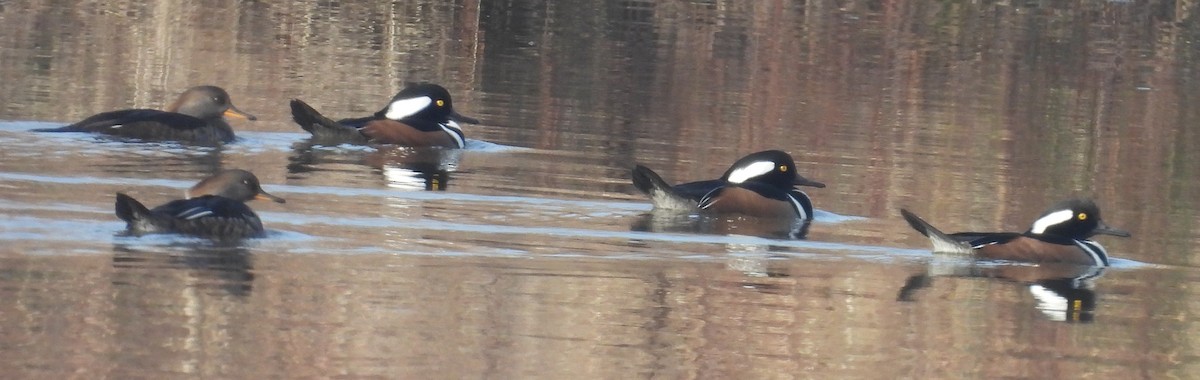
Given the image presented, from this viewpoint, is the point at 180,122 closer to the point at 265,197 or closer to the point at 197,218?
the point at 265,197

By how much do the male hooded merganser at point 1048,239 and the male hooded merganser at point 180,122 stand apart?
585 cm

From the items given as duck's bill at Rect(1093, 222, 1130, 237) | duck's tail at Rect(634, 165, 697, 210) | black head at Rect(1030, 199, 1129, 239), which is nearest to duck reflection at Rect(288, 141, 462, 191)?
duck's tail at Rect(634, 165, 697, 210)

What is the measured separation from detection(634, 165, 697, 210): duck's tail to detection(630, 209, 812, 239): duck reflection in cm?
5

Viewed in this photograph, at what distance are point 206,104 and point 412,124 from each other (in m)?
1.64

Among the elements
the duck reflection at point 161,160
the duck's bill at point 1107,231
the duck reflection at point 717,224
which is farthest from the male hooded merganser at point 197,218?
the duck's bill at point 1107,231

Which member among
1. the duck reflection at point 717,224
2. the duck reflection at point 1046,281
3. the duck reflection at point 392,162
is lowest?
the duck reflection at point 1046,281

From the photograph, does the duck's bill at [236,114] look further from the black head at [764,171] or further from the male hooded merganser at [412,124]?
the black head at [764,171]

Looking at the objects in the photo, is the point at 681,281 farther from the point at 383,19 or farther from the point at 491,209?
the point at 383,19

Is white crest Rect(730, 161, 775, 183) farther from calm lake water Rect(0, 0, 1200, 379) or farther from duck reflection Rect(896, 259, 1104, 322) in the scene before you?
duck reflection Rect(896, 259, 1104, 322)

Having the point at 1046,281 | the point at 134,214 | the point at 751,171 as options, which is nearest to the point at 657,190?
the point at 751,171

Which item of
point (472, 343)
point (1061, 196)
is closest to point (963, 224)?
point (1061, 196)

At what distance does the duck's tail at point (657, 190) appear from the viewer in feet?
43.4

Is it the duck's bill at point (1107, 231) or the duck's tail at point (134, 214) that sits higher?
A: the duck's tail at point (134, 214)

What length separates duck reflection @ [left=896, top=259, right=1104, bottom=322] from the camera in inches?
418
